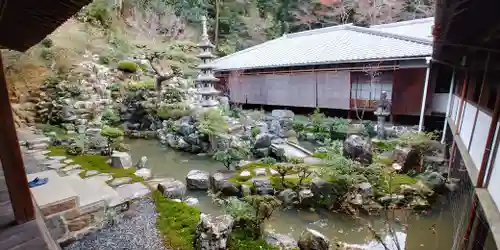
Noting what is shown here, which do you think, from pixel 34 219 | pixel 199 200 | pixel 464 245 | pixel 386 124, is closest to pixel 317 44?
pixel 386 124

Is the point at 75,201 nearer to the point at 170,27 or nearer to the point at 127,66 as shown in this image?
the point at 127,66

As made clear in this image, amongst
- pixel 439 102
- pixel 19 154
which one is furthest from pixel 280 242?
pixel 439 102

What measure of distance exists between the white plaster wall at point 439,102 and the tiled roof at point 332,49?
167 cm

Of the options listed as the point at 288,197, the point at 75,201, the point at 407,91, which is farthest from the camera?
the point at 407,91

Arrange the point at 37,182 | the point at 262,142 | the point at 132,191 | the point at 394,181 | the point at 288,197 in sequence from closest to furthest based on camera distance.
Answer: the point at 37,182 → the point at 132,191 → the point at 288,197 → the point at 394,181 → the point at 262,142

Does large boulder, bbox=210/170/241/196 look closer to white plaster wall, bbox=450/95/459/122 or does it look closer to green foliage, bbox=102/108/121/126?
white plaster wall, bbox=450/95/459/122

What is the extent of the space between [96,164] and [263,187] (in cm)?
430

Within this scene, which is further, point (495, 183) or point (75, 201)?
point (75, 201)

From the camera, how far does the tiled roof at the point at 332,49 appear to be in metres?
9.68

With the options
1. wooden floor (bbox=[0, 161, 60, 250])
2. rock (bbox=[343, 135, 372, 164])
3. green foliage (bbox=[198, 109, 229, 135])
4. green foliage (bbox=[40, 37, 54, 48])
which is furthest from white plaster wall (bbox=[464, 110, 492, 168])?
green foliage (bbox=[40, 37, 54, 48])

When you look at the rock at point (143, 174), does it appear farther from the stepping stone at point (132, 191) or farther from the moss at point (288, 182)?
the moss at point (288, 182)

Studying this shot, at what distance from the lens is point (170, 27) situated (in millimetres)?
19656

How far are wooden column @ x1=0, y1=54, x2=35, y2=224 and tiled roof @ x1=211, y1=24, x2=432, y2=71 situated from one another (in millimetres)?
10404

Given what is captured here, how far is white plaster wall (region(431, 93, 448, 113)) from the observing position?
909 cm
